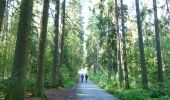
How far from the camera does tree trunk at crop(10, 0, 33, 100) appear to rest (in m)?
12.2

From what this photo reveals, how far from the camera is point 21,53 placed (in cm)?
1226

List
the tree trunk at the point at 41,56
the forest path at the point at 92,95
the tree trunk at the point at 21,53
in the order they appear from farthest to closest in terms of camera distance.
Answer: the forest path at the point at 92,95
the tree trunk at the point at 41,56
the tree trunk at the point at 21,53

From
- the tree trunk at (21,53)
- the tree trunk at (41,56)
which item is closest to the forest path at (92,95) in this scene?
the tree trunk at (41,56)

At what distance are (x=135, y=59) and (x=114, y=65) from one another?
7220 millimetres

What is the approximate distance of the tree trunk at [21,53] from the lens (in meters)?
12.2

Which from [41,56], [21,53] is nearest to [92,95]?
[41,56]

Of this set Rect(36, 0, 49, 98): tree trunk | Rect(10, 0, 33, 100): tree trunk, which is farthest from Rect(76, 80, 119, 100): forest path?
Rect(10, 0, 33, 100): tree trunk

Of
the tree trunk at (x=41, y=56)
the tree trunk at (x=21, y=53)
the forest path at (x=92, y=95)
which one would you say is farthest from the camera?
the forest path at (x=92, y=95)

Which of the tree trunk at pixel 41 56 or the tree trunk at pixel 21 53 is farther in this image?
the tree trunk at pixel 41 56

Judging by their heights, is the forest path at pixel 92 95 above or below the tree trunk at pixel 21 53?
below

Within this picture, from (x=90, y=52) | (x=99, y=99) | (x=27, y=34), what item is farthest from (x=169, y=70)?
(x=90, y=52)

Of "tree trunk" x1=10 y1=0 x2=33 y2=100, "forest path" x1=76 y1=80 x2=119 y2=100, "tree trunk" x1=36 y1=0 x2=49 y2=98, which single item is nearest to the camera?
"tree trunk" x1=10 y1=0 x2=33 y2=100

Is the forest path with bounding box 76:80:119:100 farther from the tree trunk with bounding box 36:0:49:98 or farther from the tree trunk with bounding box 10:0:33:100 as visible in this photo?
the tree trunk with bounding box 10:0:33:100

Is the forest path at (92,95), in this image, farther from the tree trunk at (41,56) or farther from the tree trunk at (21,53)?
the tree trunk at (21,53)
